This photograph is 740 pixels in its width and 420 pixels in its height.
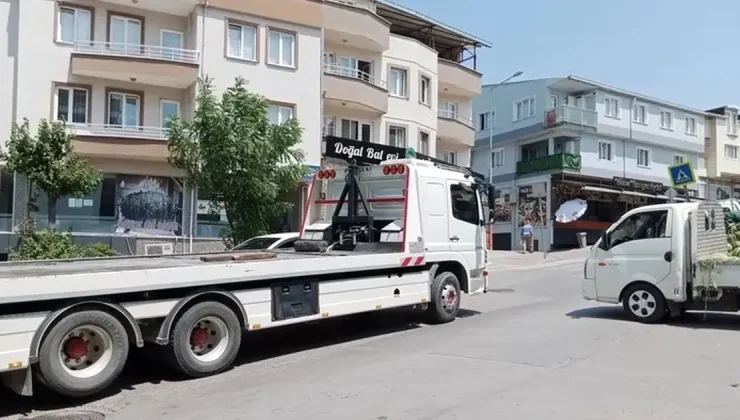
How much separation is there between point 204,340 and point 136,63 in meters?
16.8

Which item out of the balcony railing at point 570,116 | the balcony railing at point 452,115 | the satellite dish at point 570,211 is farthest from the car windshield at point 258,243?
the balcony railing at point 570,116

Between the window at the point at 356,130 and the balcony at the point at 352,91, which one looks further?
the window at the point at 356,130

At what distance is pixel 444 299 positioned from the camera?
12.1 metres

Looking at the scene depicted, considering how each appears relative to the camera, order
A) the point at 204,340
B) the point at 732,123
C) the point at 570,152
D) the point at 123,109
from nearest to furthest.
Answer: the point at 204,340
the point at 123,109
the point at 570,152
the point at 732,123

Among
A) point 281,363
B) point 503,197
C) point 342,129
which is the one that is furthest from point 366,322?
point 503,197

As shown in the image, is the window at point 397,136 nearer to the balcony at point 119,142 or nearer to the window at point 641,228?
the balcony at point 119,142

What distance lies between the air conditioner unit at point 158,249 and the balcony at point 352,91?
861cm

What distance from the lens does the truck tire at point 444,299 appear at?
1194 cm

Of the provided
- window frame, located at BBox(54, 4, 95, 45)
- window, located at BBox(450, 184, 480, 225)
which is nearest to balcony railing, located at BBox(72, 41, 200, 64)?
window frame, located at BBox(54, 4, 95, 45)

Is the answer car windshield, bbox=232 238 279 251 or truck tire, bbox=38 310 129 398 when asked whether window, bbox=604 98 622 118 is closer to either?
car windshield, bbox=232 238 279 251

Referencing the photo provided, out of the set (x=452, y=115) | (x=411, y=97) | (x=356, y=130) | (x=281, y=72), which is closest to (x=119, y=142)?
(x=281, y=72)

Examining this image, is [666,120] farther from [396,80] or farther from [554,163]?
[396,80]

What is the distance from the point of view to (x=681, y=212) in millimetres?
11703

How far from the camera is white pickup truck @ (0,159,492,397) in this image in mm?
6699
